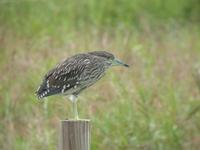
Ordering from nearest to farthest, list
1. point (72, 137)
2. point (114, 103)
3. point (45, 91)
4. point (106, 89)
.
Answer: point (72, 137) < point (45, 91) < point (114, 103) < point (106, 89)

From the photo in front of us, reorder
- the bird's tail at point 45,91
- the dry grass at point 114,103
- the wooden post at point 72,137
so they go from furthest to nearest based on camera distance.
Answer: the dry grass at point 114,103 → the bird's tail at point 45,91 → the wooden post at point 72,137

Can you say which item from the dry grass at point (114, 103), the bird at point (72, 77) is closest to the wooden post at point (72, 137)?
the bird at point (72, 77)

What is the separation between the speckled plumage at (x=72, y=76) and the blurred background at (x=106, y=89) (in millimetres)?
1967

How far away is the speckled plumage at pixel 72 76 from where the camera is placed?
7.34 metres

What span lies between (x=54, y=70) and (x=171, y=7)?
855 cm

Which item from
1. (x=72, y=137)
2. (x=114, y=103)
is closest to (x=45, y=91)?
(x=72, y=137)

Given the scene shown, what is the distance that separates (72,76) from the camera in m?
7.39

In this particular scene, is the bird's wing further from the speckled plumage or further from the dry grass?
the dry grass

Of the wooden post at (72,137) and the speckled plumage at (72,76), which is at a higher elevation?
the speckled plumage at (72,76)

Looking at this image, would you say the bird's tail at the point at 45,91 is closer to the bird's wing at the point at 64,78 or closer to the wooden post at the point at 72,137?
the bird's wing at the point at 64,78

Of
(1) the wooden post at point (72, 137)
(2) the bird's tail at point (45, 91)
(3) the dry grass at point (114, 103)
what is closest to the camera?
(1) the wooden post at point (72, 137)

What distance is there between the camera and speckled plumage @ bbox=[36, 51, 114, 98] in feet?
24.1

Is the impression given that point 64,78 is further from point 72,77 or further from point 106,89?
point 106,89

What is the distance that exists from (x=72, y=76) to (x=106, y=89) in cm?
271
